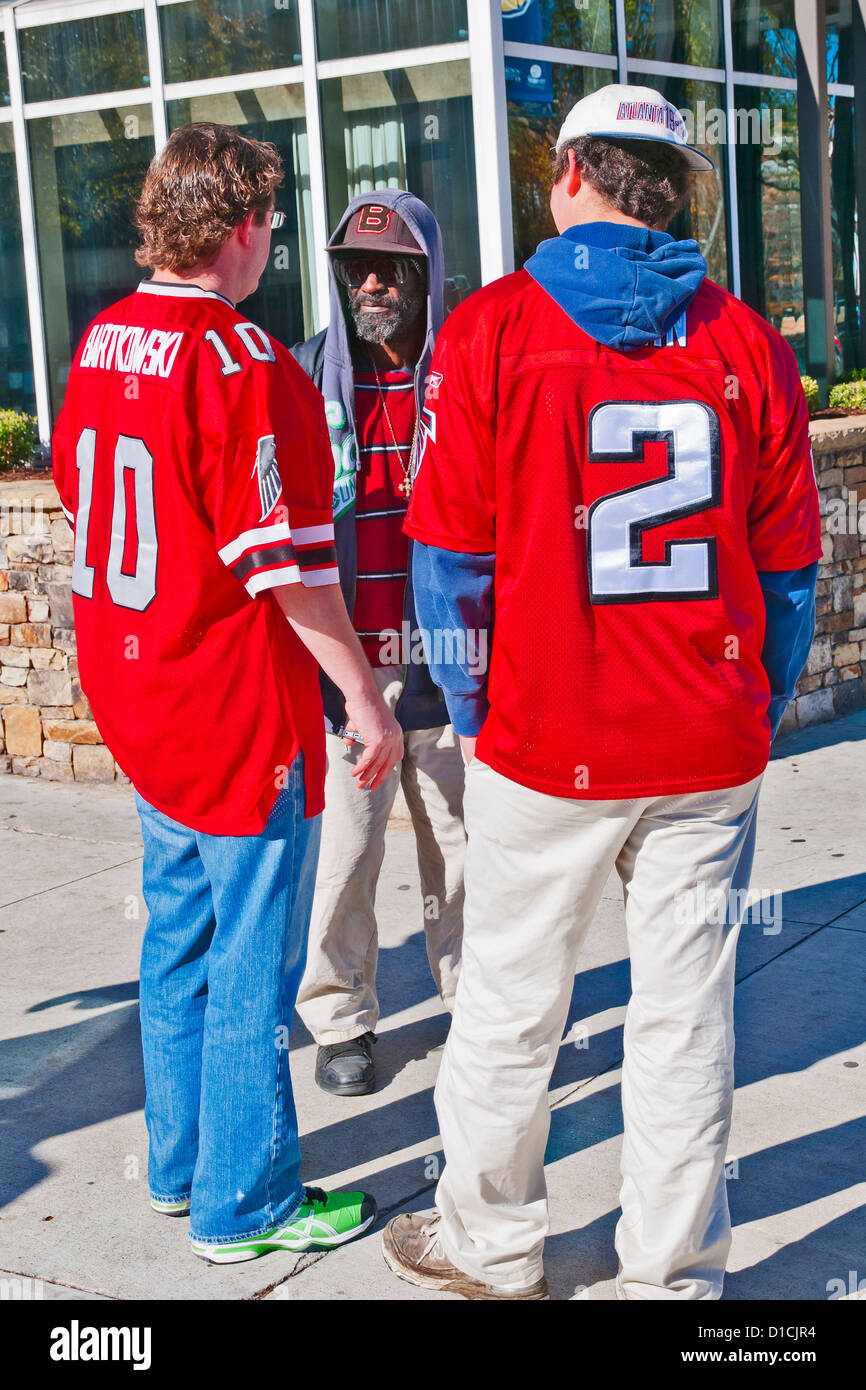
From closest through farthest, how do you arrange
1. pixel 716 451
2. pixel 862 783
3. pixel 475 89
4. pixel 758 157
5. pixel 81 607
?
pixel 716 451
pixel 81 607
pixel 862 783
pixel 475 89
pixel 758 157

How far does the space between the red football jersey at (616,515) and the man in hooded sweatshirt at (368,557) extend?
1.27 m

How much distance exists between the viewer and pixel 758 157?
1101 centimetres

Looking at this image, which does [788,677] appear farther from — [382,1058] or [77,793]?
[77,793]

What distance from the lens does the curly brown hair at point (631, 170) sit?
8.13 feet

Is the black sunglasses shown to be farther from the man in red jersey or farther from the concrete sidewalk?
the concrete sidewalk

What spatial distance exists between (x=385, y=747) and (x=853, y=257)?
9776 mm

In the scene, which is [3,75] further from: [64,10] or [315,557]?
[315,557]

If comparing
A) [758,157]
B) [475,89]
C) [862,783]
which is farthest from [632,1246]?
[758,157]

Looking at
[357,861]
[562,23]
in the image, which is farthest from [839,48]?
[357,861]

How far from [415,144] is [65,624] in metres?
3.73

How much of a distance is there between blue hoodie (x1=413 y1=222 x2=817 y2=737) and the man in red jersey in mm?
295

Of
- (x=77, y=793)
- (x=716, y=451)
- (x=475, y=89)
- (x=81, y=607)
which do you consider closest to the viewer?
(x=716, y=451)

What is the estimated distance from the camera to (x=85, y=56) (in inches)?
383

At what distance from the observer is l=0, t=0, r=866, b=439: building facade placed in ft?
27.6
